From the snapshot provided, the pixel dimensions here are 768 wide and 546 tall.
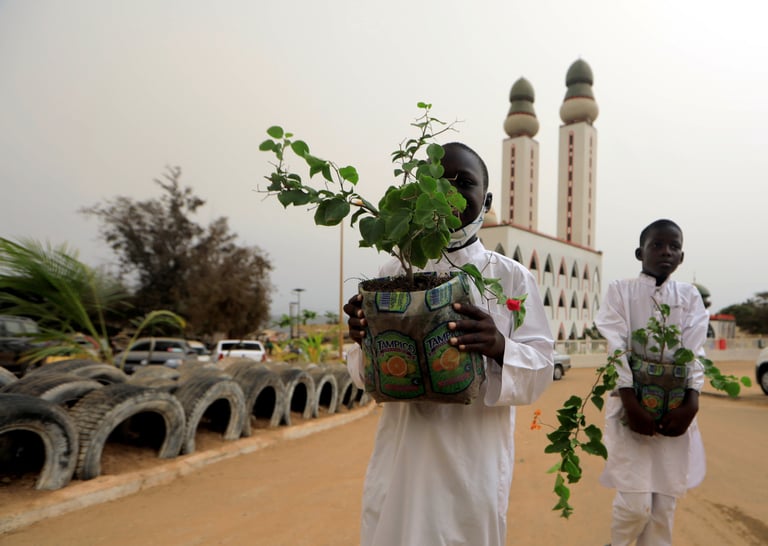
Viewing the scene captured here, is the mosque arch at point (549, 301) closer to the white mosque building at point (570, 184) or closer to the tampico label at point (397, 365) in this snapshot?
the white mosque building at point (570, 184)

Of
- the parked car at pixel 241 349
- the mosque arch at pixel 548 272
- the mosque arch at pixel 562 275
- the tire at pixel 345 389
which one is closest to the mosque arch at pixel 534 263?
the mosque arch at pixel 548 272

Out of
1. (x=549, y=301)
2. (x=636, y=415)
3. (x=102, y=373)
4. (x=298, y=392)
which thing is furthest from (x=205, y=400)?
(x=549, y=301)

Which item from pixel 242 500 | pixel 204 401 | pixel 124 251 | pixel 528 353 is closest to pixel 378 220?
pixel 528 353

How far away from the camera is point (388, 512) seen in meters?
1.89

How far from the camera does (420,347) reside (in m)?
1.60

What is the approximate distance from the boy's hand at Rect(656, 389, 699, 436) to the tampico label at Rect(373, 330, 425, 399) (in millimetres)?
2194

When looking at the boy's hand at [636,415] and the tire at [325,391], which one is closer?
the boy's hand at [636,415]

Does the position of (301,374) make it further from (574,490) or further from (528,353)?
(528,353)

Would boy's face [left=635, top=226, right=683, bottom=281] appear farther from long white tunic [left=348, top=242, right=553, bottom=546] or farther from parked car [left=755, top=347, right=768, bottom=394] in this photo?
parked car [left=755, top=347, right=768, bottom=394]

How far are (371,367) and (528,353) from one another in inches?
20.8

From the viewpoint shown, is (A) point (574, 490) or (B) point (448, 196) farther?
(A) point (574, 490)

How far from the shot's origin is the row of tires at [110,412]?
12.8ft

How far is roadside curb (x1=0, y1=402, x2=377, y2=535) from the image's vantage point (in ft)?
11.8

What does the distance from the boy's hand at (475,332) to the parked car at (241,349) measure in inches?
677
